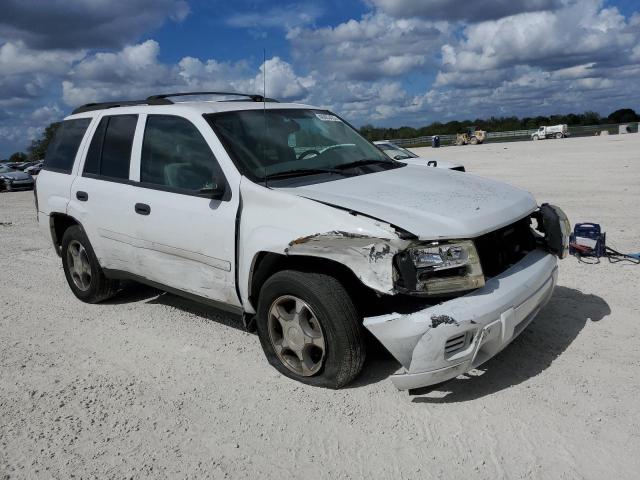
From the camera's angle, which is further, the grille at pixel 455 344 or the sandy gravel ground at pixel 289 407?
the grille at pixel 455 344

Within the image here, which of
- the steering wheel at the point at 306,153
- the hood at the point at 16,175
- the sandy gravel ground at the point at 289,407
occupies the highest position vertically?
the steering wheel at the point at 306,153

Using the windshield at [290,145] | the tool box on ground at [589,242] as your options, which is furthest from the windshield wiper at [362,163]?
the tool box on ground at [589,242]

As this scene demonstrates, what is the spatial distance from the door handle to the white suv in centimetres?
1

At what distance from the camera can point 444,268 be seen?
10.3 ft

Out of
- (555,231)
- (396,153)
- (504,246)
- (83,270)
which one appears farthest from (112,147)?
(396,153)

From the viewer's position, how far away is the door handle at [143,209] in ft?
14.5

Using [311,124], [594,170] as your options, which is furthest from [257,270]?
[594,170]

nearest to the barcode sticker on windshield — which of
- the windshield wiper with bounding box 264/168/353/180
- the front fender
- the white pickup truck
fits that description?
the windshield wiper with bounding box 264/168/353/180

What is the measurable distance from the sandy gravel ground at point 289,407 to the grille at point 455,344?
454 millimetres

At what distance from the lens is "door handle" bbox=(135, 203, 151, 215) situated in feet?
14.5

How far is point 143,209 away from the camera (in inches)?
175

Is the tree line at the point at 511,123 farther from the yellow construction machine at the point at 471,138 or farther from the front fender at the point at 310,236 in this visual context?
the front fender at the point at 310,236

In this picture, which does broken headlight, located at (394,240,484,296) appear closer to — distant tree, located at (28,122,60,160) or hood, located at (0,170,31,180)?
hood, located at (0,170,31,180)

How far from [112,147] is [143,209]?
3.03 ft
